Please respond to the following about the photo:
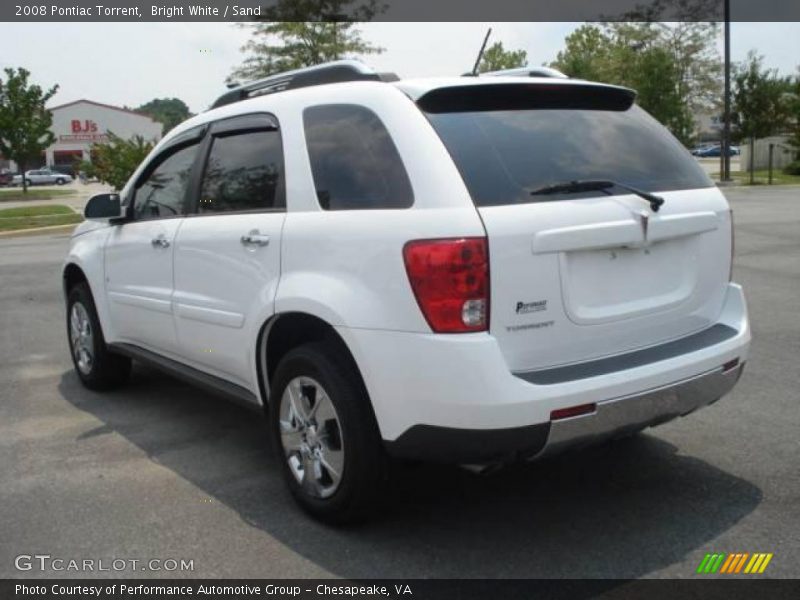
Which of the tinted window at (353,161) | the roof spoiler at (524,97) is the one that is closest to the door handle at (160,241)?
the tinted window at (353,161)

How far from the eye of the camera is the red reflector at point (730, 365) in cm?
350

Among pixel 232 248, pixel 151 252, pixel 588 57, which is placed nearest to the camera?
pixel 232 248

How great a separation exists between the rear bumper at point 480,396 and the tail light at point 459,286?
5cm

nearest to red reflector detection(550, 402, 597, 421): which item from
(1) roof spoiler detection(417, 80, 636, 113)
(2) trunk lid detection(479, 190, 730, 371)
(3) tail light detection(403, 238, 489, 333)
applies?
(2) trunk lid detection(479, 190, 730, 371)

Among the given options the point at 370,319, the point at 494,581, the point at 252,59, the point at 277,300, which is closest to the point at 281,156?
the point at 277,300

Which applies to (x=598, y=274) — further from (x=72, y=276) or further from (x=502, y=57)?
(x=502, y=57)

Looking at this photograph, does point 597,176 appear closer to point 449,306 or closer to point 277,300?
point 449,306

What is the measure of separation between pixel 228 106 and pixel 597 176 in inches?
83.4

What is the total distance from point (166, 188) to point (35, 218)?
2253cm

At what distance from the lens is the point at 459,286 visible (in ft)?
9.54

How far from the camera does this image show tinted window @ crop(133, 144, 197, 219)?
4660mm

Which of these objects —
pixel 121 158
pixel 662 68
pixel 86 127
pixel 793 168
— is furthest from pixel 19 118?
pixel 86 127

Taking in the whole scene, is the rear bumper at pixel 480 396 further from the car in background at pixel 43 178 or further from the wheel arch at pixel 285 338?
the car in background at pixel 43 178

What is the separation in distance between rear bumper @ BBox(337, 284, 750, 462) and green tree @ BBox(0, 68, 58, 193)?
4008cm
